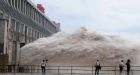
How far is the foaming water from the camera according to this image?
167 ft

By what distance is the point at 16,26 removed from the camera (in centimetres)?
6731

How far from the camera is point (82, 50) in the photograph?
171 feet

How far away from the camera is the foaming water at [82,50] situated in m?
50.8

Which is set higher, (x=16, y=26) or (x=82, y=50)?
(x=16, y=26)

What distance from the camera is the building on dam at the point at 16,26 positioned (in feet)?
170

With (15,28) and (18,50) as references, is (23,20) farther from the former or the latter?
(18,50)

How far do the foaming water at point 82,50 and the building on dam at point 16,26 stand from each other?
399 cm

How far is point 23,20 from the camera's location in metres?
72.7

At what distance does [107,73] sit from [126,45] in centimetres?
1182

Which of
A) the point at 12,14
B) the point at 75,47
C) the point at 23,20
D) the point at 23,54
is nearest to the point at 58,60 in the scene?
the point at 75,47

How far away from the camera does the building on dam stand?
170ft

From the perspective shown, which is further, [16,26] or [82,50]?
[16,26]

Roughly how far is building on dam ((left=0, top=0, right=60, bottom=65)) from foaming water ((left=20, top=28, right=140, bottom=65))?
399 cm

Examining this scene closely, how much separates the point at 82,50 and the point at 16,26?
61.5 ft
